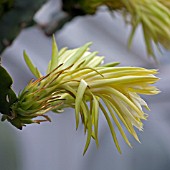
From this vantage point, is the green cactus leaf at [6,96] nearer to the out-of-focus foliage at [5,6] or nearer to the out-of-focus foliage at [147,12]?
the out-of-focus foliage at [5,6]

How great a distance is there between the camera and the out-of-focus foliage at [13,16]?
84 centimetres


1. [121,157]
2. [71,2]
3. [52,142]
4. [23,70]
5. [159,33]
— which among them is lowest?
[121,157]

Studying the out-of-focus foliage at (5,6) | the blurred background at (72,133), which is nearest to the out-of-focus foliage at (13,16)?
the out-of-focus foliage at (5,6)

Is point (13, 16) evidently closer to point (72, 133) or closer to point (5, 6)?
point (5, 6)

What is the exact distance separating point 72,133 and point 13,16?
110 centimetres

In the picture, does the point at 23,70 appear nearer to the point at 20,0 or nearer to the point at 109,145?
the point at 109,145

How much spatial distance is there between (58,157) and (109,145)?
18 cm

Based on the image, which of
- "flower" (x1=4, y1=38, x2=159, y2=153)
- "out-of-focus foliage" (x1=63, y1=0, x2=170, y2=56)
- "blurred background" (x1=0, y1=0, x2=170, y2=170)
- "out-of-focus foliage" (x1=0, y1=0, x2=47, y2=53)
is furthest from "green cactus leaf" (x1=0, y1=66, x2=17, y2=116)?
"blurred background" (x1=0, y1=0, x2=170, y2=170)

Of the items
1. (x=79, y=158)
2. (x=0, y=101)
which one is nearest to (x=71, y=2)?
(x=0, y=101)

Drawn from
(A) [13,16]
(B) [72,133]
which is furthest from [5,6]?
(B) [72,133]

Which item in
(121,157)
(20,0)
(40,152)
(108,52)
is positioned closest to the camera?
(20,0)

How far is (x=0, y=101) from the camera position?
0.64m

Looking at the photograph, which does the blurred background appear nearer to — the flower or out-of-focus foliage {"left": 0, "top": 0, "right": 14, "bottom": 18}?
out-of-focus foliage {"left": 0, "top": 0, "right": 14, "bottom": 18}

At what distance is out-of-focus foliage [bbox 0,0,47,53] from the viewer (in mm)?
843
